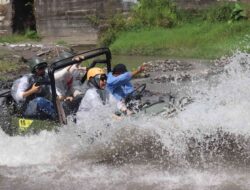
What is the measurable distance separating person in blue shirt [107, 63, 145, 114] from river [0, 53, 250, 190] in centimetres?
60

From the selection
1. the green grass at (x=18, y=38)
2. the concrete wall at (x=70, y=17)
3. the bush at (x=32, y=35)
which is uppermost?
the concrete wall at (x=70, y=17)

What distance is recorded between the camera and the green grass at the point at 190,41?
2050 centimetres

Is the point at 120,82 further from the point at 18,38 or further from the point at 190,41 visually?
the point at 18,38

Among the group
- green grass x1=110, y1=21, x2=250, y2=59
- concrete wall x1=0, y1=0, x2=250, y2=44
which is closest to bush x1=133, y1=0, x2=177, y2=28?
green grass x1=110, y1=21, x2=250, y2=59

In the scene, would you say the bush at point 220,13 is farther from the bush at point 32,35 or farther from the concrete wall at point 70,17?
the bush at point 32,35

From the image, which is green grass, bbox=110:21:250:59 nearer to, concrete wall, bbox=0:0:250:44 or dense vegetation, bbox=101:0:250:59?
dense vegetation, bbox=101:0:250:59

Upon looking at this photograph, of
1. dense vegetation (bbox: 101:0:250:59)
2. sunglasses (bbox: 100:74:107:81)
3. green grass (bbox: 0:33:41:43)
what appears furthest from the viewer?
green grass (bbox: 0:33:41:43)

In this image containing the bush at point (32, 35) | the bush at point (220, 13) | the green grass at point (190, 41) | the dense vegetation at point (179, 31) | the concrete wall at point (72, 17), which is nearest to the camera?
the green grass at point (190, 41)

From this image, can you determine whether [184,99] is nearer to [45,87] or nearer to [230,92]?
[230,92]

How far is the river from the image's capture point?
7.45m

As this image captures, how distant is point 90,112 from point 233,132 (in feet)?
6.66

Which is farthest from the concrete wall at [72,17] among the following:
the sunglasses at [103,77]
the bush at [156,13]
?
the sunglasses at [103,77]

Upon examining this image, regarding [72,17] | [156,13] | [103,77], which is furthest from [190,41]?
[103,77]

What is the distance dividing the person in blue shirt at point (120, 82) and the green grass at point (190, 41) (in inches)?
436
